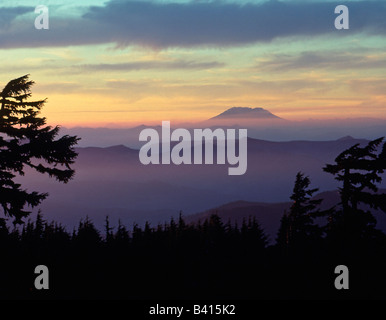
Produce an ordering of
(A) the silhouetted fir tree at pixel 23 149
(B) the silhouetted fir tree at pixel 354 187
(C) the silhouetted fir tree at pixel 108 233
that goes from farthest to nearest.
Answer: (C) the silhouetted fir tree at pixel 108 233
(B) the silhouetted fir tree at pixel 354 187
(A) the silhouetted fir tree at pixel 23 149

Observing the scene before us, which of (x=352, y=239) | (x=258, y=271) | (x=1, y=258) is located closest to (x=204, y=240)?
(x=258, y=271)

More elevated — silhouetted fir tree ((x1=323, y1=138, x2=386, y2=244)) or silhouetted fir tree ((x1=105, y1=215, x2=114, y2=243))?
silhouetted fir tree ((x1=323, y1=138, x2=386, y2=244))

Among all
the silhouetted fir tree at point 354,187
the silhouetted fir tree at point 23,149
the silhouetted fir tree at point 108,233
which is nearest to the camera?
the silhouetted fir tree at point 23,149

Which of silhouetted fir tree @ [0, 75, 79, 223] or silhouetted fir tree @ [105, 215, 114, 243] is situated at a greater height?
silhouetted fir tree @ [0, 75, 79, 223]

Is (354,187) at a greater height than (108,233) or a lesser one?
greater

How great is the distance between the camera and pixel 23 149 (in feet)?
73.6

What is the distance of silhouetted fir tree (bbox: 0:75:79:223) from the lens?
2220 cm

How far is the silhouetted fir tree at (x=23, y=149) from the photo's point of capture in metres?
22.2

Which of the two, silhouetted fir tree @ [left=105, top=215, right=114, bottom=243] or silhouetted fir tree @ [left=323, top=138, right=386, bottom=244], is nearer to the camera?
silhouetted fir tree @ [left=323, top=138, right=386, bottom=244]

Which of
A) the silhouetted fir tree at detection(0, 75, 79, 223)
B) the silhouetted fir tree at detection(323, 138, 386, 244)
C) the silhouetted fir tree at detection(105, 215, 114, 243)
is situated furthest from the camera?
the silhouetted fir tree at detection(105, 215, 114, 243)

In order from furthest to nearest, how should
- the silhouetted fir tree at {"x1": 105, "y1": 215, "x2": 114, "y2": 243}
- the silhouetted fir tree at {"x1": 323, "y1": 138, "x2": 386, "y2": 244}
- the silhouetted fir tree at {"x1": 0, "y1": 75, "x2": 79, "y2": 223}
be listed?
the silhouetted fir tree at {"x1": 105, "y1": 215, "x2": 114, "y2": 243} < the silhouetted fir tree at {"x1": 323, "y1": 138, "x2": 386, "y2": 244} < the silhouetted fir tree at {"x1": 0, "y1": 75, "x2": 79, "y2": 223}

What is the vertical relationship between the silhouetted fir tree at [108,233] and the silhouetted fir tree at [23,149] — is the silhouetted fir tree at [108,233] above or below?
below
